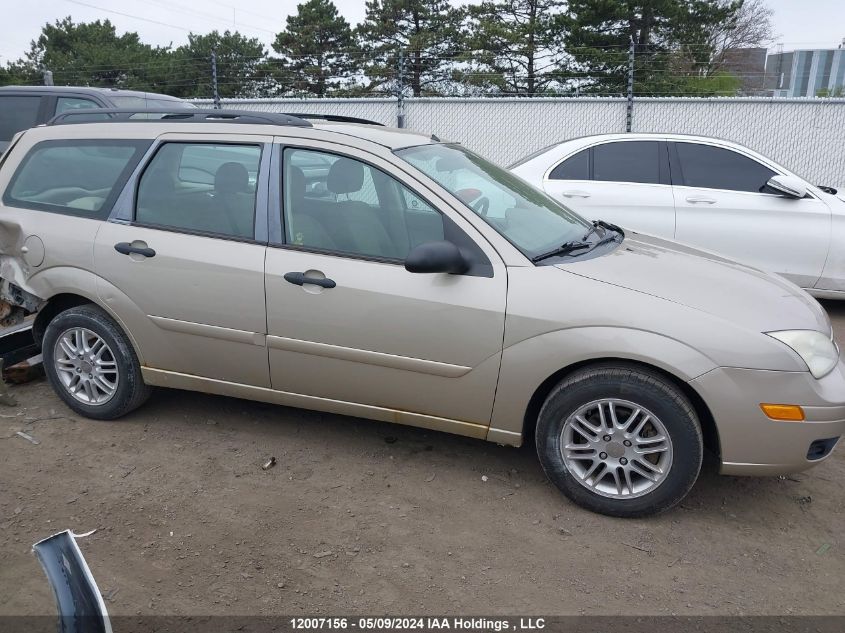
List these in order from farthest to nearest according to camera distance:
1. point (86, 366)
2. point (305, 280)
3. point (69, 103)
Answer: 1. point (69, 103)
2. point (86, 366)
3. point (305, 280)

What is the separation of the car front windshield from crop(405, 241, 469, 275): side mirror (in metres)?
0.31

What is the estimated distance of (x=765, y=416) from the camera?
10.1 ft

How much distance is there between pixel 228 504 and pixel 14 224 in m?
2.25

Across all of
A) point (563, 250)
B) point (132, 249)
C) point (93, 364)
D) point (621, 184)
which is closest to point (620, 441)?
point (563, 250)

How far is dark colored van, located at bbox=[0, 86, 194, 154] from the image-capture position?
7984 millimetres

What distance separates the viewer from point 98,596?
183 centimetres

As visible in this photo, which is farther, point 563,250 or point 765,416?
point 563,250

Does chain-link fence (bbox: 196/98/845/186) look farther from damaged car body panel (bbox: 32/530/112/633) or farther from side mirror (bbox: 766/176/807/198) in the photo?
damaged car body panel (bbox: 32/530/112/633)

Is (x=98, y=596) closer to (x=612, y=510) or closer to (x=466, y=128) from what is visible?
(x=612, y=510)

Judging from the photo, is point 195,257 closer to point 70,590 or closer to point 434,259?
point 434,259

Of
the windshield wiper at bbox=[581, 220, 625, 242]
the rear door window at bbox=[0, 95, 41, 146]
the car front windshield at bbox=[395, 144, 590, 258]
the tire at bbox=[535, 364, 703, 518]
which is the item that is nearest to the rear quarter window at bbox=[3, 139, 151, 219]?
the car front windshield at bbox=[395, 144, 590, 258]

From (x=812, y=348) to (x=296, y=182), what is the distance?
2.56 m

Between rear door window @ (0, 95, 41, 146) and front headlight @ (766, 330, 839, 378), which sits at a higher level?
rear door window @ (0, 95, 41, 146)

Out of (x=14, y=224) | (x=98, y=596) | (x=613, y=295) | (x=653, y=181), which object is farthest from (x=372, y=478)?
(x=653, y=181)
